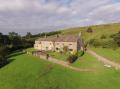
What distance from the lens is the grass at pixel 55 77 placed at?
4659cm

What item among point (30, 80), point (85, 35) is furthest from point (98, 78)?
point (85, 35)

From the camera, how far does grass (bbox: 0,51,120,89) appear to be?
46594 millimetres

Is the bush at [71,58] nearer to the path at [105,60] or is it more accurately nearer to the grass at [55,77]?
the grass at [55,77]

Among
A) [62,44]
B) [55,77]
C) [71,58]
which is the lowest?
[55,77]

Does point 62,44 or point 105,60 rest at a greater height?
point 62,44

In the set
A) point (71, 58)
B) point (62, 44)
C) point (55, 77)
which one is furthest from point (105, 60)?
point (62, 44)

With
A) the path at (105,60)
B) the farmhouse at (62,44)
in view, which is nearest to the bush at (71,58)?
the path at (105,60)

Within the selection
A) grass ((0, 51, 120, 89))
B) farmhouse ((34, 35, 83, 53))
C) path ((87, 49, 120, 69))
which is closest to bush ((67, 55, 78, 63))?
grass ((0, 51, 120, 89))

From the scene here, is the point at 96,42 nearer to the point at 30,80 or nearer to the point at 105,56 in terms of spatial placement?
the point at 105,56

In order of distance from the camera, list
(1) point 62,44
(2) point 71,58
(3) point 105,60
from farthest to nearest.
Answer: (1) point 62,44
(2) point 71,58
(3) point 105,60

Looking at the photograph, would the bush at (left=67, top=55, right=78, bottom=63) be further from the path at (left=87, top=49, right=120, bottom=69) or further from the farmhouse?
the farmhouse

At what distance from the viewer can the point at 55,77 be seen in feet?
171

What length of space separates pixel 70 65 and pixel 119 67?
48.0ft

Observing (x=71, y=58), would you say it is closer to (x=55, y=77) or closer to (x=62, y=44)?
(x=55, y=77)
